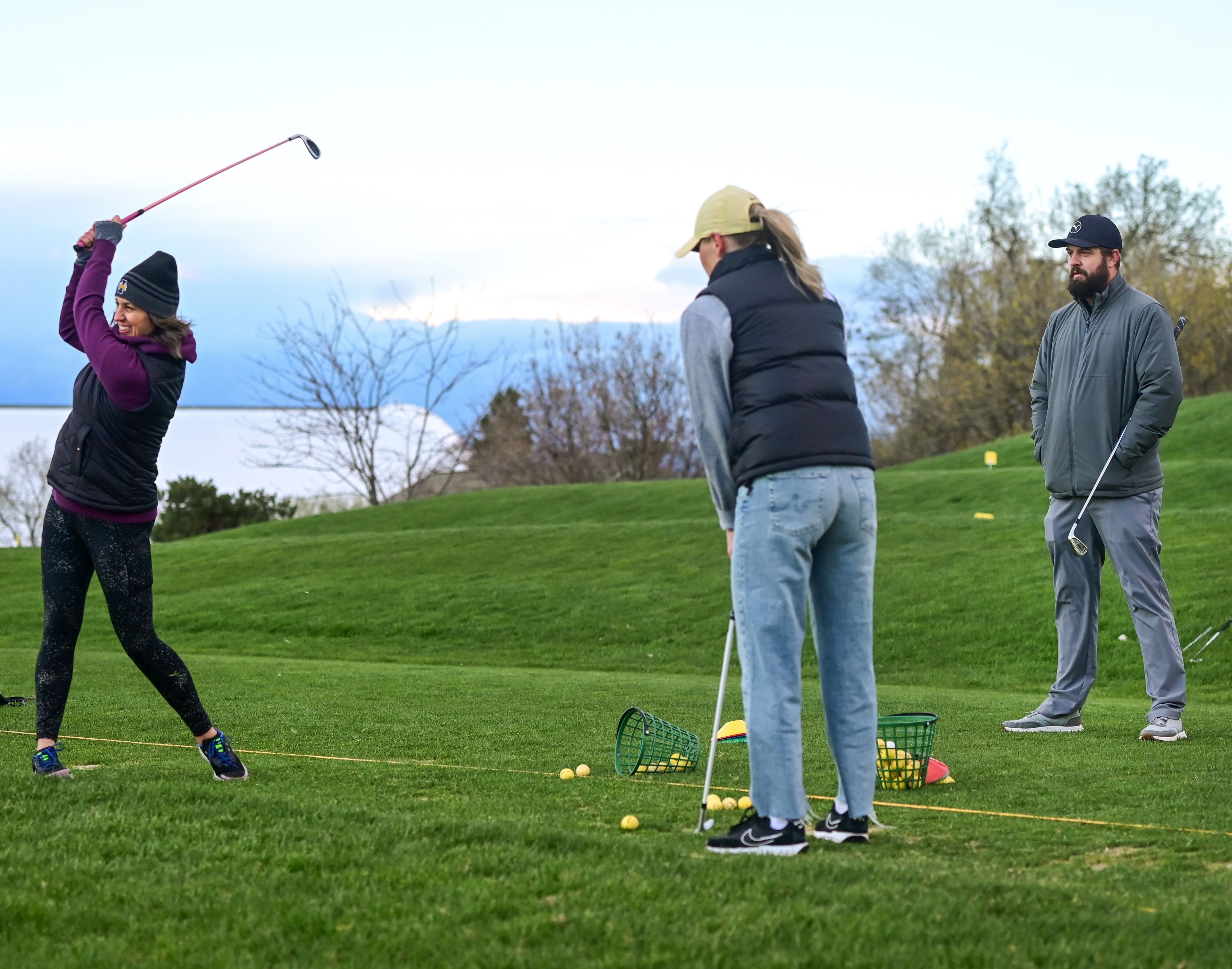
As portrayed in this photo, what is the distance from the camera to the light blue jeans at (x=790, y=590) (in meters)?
4.16

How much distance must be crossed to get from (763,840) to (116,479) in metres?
3.32

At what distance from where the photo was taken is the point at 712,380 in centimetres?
425

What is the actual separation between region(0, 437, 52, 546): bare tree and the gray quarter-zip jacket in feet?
183

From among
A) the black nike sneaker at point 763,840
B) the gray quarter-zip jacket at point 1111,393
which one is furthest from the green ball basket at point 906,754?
the gray quarter-zip jacket at point 1111,393

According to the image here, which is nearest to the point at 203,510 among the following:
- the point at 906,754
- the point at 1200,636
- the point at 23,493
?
the point at 23,493

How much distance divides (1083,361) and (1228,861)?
14.3ft

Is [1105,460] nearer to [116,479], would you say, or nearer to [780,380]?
[780,380]

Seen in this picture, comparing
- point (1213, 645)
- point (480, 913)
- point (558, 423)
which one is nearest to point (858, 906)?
point (480, 913)

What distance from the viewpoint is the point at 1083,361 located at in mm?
7883

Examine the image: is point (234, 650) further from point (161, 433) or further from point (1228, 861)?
point (1228, 861)

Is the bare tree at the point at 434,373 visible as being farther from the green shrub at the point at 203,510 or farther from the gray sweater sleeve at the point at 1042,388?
the gray sweater sleeve at the point at 1042,388

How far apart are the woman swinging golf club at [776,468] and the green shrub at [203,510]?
116 feet

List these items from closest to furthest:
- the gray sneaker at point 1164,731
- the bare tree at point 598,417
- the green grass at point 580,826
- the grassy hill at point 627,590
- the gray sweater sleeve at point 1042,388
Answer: the green grass at point 580,826, the gray sneaker at point 1164,731, the gray sweater sleeve at point 1042,388, the grassy hill at point 627,590, the bare tree at point 598,417

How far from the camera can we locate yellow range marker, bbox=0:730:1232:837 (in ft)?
15.5
